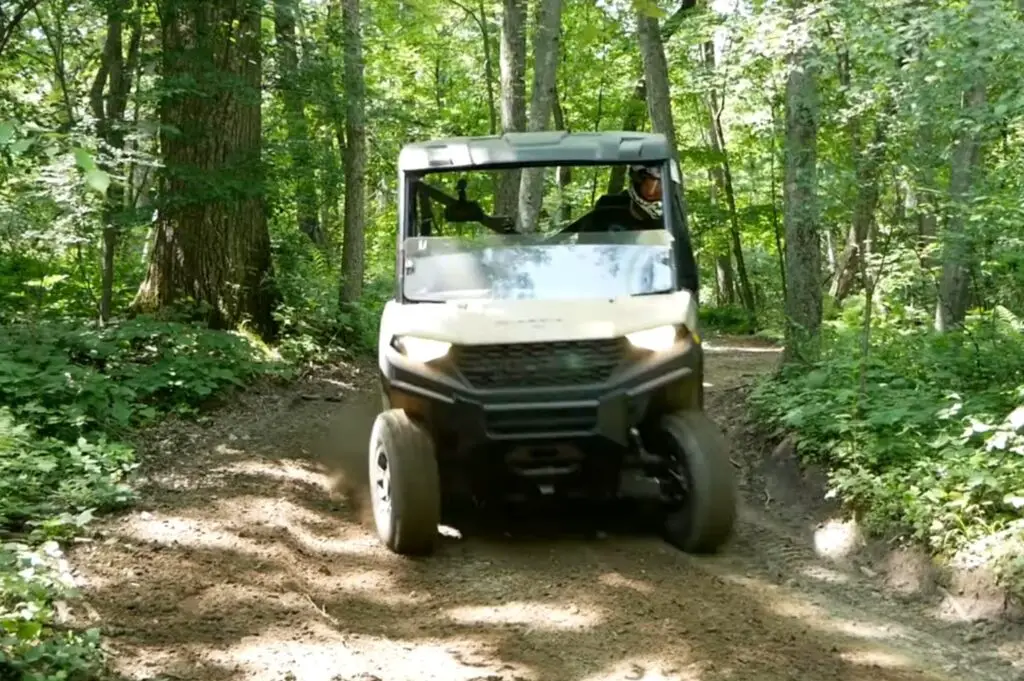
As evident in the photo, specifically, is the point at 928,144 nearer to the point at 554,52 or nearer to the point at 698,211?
the point at 554,52

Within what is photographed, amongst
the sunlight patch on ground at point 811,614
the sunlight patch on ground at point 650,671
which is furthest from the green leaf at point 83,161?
the sunlight patch on ground at point 811,614

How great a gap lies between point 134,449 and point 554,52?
9.21 meters

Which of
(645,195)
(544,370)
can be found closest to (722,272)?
(645,195)

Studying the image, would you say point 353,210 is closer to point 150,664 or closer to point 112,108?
point 112,108

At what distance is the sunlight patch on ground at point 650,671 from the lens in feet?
14.9

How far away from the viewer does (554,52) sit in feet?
47.2

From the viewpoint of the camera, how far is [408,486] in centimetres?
608

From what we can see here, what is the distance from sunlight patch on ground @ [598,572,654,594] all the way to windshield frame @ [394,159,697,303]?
2244mm

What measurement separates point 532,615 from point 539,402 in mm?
1367

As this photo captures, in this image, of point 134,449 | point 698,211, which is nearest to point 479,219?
point 134,449

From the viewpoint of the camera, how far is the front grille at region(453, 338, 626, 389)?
6.20 metres

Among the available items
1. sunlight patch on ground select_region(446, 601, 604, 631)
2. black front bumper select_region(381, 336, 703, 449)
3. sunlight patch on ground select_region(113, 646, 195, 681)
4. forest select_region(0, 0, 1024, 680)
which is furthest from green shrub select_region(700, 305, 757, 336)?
→ sunlight patch on ground select_region(113, 646, 195, 681)

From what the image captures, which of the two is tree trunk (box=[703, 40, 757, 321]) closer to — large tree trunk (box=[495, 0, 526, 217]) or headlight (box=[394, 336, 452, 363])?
large tree trunk (box=[495, 0, 526, 217])

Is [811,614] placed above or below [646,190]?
below
